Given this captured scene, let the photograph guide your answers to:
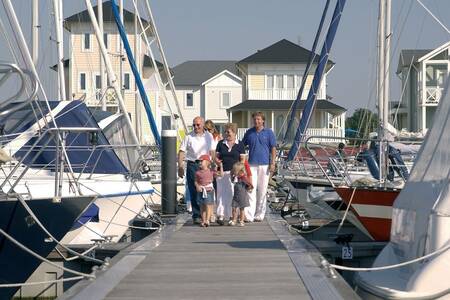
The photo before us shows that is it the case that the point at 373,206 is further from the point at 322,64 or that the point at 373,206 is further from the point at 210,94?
the point at 210,94

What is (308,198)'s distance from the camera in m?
17.9

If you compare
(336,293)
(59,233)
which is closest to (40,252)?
(59,233)

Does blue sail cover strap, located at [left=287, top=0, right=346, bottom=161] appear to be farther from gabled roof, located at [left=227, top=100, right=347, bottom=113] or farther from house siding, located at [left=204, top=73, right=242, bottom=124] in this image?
house siding, located at [left=204, top=73, right=242, bottom=124]

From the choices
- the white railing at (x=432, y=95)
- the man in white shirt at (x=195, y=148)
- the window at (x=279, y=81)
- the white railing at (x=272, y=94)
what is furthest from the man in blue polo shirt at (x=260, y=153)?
the window at (x=279, y=81)

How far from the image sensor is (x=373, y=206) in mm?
14062

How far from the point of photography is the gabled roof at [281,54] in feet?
209

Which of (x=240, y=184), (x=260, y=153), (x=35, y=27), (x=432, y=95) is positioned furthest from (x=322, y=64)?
(x=432, y=95)

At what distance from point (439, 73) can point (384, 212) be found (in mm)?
43577

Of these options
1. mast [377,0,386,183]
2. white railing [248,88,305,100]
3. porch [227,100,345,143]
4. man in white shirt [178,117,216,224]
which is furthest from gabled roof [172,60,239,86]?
man in white shirt [178,117,216,224]

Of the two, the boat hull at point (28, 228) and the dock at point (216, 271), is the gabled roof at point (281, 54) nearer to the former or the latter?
the dock at point (216, 271)

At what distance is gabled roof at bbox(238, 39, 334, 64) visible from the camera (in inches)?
2506

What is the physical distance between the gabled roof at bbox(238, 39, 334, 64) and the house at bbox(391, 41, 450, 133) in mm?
7633

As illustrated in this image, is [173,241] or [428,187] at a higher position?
[428,187]

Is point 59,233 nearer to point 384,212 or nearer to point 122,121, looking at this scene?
point 384,212
